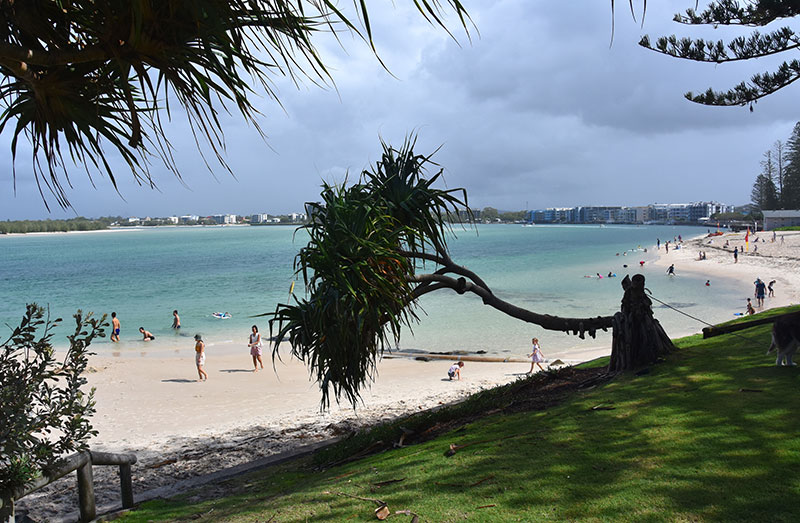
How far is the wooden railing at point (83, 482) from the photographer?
2.63m

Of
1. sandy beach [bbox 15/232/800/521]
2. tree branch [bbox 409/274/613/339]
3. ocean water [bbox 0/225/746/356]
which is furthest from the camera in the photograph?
ocean water [bbox 0/225/746/356]

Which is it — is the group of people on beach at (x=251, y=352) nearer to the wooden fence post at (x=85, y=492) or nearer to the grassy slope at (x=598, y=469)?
the grassy slope at (x=598, y=469)

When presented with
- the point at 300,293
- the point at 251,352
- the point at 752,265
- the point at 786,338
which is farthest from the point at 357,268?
the point at 752,265

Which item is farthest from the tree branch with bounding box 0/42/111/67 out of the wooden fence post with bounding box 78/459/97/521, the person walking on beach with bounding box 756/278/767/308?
the person walking on beach with bounding box 756/278/767/308

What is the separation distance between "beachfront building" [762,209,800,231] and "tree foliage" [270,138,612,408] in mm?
96929

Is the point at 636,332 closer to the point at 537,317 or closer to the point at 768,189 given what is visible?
the point at 537,317

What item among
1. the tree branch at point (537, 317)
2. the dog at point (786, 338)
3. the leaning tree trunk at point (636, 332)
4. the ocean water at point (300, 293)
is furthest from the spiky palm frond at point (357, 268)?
the dog at point (786, 338)

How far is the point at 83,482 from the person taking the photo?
3693mm

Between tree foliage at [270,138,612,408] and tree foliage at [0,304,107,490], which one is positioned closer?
tree foliage at [0,304,107,490]

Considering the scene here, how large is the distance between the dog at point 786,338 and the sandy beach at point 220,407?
20.2 feet

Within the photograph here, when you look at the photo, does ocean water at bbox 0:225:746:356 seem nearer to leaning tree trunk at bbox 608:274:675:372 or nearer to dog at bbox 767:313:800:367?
leaning tree trunk at bbox 608:274:675:372

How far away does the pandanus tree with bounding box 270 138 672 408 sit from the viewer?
5.70 metres

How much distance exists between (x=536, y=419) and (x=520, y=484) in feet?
6.09

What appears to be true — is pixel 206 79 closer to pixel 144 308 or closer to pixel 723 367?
pixel 723 367
